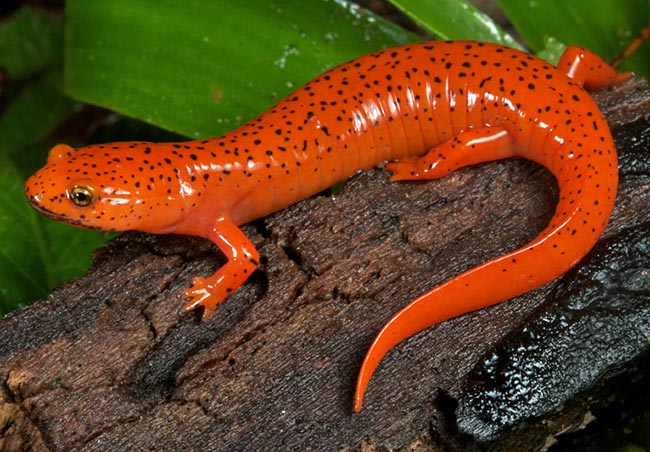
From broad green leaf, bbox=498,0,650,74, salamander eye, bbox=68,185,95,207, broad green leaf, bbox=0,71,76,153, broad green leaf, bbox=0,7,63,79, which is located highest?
broad green leaf, bbox=498,0,650,74

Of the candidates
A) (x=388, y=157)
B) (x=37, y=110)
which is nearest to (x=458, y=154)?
(x=388, y=157)

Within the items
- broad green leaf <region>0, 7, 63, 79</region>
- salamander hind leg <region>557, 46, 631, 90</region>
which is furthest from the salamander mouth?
salamander hind leg <region>557, 46, 631, 90</region>

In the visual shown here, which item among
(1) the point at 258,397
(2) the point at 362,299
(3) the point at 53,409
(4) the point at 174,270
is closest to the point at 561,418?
(2) the point at 362,299

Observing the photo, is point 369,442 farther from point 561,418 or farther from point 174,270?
point 174,270

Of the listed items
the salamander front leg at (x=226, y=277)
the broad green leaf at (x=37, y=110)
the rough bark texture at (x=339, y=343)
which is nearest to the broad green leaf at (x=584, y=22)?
the rough bark texture at (x=339, y=343)

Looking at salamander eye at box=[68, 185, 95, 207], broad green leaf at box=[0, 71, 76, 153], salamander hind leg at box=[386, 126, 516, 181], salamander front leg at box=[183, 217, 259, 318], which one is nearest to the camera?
salamander eye at box=[68, 185, 95, 207]

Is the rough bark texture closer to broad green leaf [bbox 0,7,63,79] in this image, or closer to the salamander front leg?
the salamander front leg
